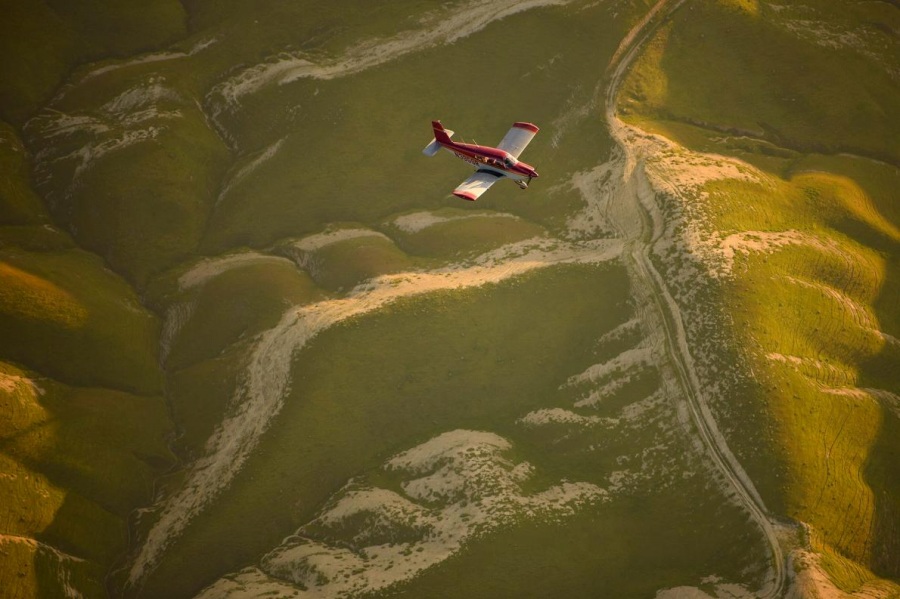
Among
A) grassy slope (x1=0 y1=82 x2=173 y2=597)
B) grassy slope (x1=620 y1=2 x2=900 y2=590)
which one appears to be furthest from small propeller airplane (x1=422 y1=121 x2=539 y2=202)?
grassy slope (x1=0 y1=82 x2=173 y2=597)

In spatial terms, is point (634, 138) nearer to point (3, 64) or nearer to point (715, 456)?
point (715, 456)

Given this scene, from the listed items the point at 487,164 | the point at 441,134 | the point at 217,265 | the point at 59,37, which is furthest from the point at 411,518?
the point at 59,37

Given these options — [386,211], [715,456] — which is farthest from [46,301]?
[715,456]

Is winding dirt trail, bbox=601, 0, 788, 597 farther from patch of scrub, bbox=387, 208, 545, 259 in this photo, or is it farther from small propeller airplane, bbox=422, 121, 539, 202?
small propeller airplane, bbox=422, 121, 539, 202

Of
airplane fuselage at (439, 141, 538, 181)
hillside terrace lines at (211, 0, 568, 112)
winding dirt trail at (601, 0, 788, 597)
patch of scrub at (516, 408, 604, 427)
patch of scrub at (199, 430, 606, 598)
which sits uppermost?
hillside terrace lines at (211, 0, 568, 112)

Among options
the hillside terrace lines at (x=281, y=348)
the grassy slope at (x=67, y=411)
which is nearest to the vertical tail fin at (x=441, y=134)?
the hillside terrace lines at (x=281, y=348)
